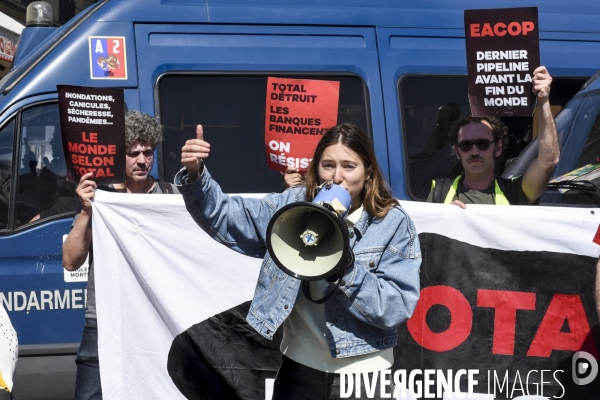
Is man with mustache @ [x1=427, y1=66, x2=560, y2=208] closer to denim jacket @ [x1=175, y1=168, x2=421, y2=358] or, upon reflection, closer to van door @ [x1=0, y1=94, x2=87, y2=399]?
denim jacket @ [x1=175, y1=168, x2=421, y2=358]

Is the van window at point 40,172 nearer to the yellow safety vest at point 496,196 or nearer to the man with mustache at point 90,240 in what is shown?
the man with mustache at point 90,240

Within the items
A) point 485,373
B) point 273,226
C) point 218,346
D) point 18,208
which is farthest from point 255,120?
point 273,226

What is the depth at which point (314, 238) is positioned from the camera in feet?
9.87

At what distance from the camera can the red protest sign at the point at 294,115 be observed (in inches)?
203

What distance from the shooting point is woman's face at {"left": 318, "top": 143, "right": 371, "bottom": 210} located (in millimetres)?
3188

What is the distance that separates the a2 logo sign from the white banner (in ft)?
1.62

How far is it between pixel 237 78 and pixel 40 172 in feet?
4.57

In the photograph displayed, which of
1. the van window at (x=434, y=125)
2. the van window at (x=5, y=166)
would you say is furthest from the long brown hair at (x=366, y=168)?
the van window at (x=5, y=166)

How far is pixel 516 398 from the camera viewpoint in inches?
159

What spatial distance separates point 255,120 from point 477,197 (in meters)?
1.91

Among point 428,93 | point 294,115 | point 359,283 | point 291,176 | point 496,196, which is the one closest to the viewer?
point 359,283

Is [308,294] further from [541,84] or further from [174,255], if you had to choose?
[541,84]

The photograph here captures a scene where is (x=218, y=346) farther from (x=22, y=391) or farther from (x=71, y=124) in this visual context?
(x=22, y=391)

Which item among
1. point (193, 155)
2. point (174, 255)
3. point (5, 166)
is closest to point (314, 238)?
point (193, 155)
